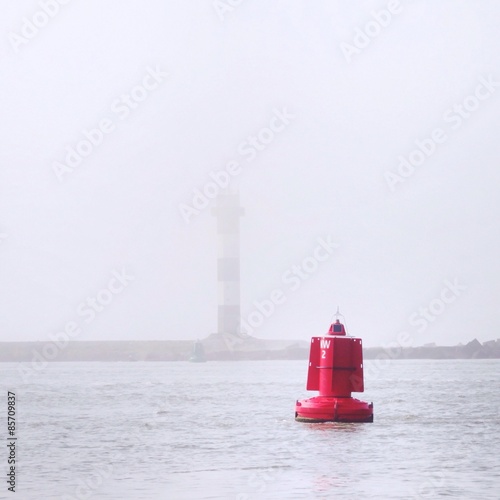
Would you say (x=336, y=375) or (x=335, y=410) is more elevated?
(x=336, y=375)

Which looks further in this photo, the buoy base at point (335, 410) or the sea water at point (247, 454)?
the buoy base at point (335, 410)

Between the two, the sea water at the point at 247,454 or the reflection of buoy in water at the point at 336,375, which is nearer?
the sea water at the point at 247,454

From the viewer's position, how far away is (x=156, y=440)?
33.4m

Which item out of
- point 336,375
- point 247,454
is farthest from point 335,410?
point 247,454

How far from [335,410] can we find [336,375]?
0.92 meters

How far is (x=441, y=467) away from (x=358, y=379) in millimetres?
6626

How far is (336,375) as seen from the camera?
32.5m

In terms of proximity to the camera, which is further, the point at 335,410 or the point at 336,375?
the point at 336,375

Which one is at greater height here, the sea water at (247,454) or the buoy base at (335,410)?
the buoy base at (335,410)

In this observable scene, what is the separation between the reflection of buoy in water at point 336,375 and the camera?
32.4m

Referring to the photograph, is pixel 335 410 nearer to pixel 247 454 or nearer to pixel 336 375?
pixel 336 375

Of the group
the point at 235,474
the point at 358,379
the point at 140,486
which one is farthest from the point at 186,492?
the point at 358,379

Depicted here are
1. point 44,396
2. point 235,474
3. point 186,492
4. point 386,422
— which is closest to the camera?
point 186,492

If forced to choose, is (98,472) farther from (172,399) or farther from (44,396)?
(44,396)
